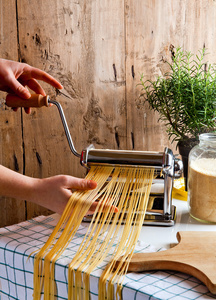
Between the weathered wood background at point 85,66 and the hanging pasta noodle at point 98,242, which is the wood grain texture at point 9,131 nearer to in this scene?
the weathered wood background at point 85,66

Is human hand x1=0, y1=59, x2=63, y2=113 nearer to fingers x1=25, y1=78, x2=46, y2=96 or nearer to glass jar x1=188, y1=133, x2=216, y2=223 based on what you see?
fingers x1=25, y1=78, x2=46, y2=96

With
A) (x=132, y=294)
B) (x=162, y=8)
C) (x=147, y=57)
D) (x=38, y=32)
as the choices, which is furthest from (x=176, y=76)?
(x=132, y=294)

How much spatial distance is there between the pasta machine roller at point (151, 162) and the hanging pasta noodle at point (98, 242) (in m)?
0.03

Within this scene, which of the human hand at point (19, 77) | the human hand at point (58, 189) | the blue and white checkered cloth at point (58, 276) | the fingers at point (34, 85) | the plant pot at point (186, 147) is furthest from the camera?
the plant pot at point (186, 147)

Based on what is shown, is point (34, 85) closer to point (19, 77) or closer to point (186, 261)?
point (19, 77)

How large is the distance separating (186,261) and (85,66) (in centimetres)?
86

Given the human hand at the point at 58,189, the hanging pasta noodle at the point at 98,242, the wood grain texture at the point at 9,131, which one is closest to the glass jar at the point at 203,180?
the hanging pasta noodle at the point at 98,242

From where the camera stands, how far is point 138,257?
0.81 meters

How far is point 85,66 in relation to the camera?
1425mm

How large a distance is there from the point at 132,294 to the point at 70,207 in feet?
0.85

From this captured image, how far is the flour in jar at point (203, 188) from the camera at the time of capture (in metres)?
1.05

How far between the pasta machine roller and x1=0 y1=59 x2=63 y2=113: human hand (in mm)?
25

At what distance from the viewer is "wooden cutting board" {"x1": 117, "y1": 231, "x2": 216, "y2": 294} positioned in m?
0.75

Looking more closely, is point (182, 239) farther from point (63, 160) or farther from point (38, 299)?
point (63, 160)
